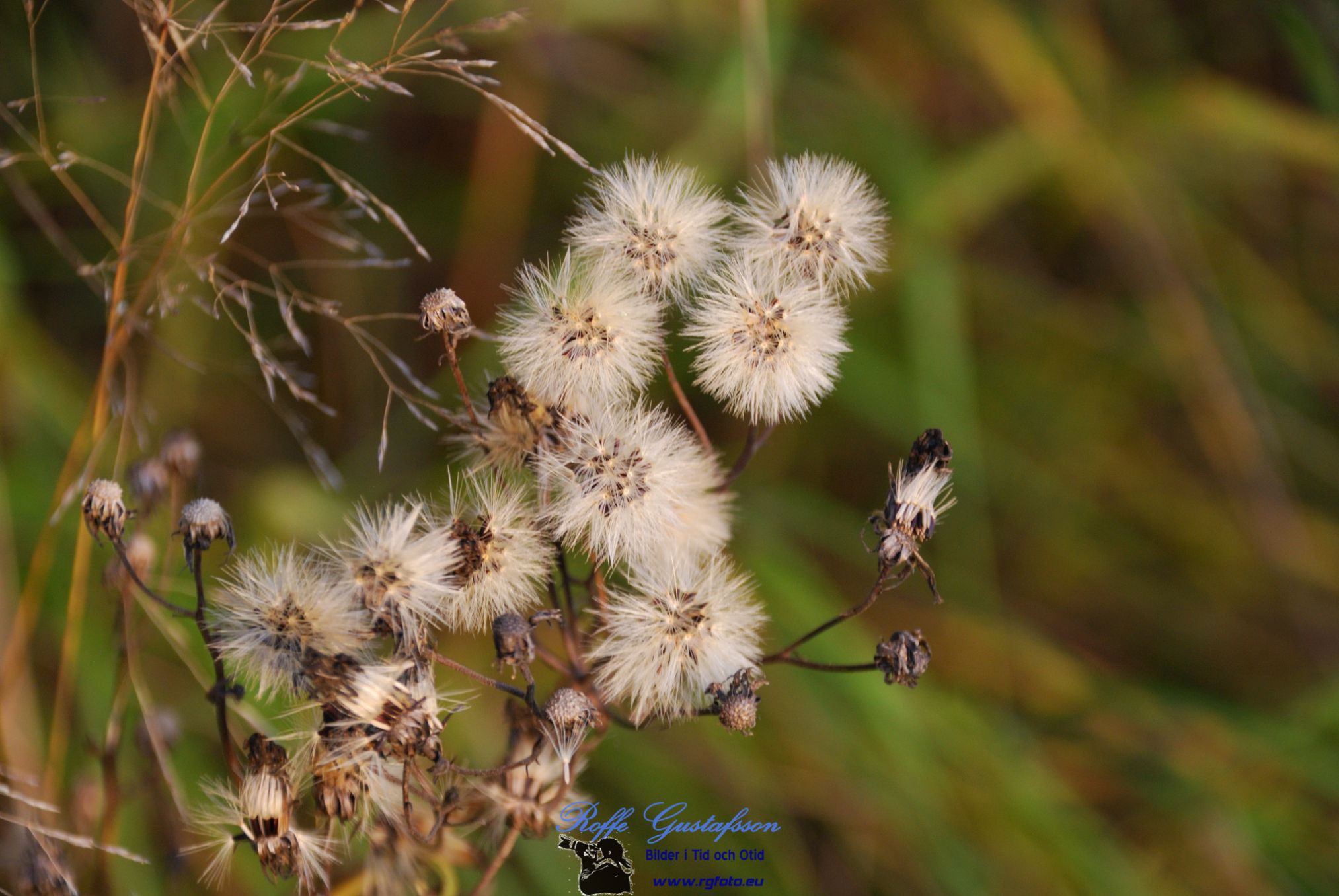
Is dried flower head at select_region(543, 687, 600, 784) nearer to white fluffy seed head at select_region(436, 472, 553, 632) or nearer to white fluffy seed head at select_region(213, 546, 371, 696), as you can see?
white fluffy seed head at select_region(436, 472, 553, 632)

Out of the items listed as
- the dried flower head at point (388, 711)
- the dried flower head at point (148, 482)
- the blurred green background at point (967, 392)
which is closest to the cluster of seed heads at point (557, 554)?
the dried flower head at point (388, 711)

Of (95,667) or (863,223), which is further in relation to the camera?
(95,667)

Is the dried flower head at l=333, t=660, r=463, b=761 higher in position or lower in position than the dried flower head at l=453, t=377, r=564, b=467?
lower

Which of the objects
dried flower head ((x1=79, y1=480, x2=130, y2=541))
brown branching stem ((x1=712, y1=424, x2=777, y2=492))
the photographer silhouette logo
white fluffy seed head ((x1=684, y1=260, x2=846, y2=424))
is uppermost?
white fluffy seed head ((x1=684, y1=260, x2=846, y2=424))

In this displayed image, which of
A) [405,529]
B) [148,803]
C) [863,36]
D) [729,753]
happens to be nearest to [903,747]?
[729,753]

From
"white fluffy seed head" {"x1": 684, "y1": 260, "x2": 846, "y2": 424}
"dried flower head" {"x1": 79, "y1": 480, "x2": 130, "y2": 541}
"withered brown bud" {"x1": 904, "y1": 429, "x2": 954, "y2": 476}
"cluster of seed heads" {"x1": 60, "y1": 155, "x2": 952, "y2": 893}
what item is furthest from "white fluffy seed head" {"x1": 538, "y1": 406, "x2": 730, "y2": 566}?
"dried flower head" {"x1": 79, "y1": 480, "x2": 130, "y2": 541}

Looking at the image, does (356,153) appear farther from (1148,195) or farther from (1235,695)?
(1235,695)

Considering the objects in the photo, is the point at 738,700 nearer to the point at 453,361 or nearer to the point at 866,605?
the point at 866,605
